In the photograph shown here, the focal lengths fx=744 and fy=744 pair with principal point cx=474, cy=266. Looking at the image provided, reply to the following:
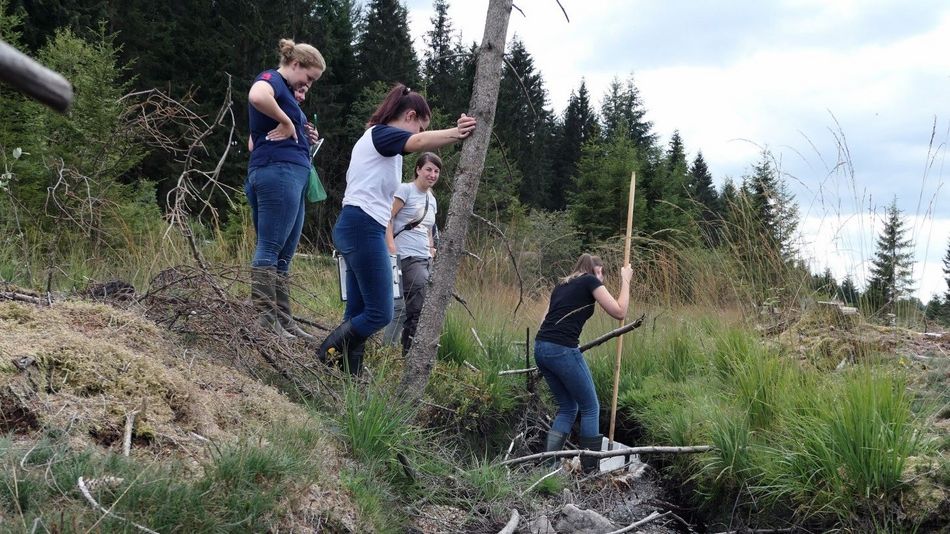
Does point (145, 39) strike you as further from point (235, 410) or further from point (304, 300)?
point (235, 410)

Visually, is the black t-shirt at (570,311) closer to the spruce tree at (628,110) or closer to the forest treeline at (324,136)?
the forest treeline at (324,136)

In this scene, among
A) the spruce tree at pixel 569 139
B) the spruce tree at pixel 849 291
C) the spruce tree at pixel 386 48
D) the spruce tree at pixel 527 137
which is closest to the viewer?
the spruce tree at pixel 849 291

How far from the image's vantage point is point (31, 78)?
2.94 ft

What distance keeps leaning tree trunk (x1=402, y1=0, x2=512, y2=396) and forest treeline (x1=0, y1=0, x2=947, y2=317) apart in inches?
6.7

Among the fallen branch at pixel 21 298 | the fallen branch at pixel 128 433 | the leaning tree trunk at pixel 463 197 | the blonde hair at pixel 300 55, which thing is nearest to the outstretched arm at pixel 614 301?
the leaning tree trunk at pixel 463 197

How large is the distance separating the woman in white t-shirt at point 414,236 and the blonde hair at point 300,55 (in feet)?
3.95

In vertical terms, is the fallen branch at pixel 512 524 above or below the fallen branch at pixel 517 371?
below

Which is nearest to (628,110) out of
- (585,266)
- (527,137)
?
(527,137)

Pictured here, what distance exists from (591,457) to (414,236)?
208cm

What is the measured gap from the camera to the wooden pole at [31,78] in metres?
0.88

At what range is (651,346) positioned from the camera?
22.5ft

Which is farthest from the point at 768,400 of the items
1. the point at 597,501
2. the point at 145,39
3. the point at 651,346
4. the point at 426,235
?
the point at 145,39

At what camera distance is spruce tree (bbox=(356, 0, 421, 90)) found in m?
31.3

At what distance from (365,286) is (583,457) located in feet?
6.82
